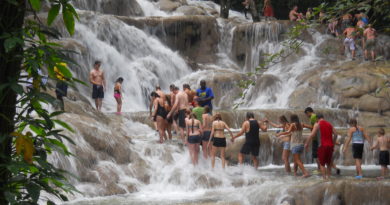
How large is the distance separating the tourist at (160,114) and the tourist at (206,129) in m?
1.22

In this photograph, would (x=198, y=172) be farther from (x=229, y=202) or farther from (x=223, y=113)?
(x=223, y=113)

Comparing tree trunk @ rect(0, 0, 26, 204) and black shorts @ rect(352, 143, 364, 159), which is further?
black shorts @ rect(352, 143, 364, 159)

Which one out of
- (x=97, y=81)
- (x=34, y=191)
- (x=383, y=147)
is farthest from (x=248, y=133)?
(x=34, y=191)

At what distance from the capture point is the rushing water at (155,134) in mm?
11219

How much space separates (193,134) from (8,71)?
11.4 metres

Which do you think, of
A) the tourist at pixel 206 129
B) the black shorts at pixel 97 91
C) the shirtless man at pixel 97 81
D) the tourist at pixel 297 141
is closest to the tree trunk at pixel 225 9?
the shirtless man at pixel 97 81

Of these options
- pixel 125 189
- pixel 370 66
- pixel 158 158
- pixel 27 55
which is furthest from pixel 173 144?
pixel 27 55

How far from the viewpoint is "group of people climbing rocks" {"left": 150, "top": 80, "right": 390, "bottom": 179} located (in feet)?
39.6

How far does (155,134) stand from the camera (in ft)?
52.7

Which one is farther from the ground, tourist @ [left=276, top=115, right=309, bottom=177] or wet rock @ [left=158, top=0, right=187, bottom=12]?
wet rock @ [left=158, top=0, right=187, bottom=12]

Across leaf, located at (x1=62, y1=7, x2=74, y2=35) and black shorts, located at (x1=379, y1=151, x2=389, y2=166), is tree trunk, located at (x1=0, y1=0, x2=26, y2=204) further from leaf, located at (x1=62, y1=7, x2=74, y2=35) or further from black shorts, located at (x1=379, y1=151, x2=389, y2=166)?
black shorts, located at (x1=379, y1=151, x2=389, y2=166)

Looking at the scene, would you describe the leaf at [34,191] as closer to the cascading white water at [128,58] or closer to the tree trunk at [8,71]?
the tree trunk at [8,71]

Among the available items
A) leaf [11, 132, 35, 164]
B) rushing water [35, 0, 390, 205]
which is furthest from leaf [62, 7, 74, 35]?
rushing water [35, 0, 390, 205]

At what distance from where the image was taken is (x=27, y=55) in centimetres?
234
